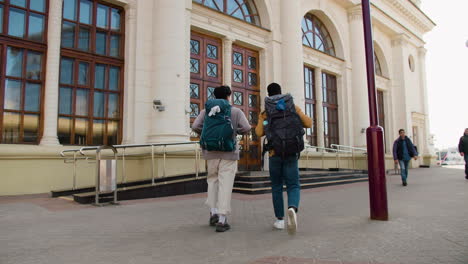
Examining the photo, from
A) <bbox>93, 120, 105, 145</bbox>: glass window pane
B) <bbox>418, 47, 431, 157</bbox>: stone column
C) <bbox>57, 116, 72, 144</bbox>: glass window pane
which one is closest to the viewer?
<bbox>57, 116, 72, 144</bbox>: glass window pane

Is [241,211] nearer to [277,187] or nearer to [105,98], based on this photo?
[277,187]

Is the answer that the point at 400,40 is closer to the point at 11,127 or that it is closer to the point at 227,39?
the point at 227,39

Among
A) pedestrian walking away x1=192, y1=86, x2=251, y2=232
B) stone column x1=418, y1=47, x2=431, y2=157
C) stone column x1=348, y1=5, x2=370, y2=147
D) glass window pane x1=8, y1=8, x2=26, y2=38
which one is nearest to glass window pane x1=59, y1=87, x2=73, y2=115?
glass window pane x1=8, y1=8, x2=26, y2=38

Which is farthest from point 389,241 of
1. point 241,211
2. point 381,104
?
point 381,104

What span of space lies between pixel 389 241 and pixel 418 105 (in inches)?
1149

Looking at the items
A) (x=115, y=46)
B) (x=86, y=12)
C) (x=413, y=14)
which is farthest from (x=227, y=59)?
(x=413, y=14)

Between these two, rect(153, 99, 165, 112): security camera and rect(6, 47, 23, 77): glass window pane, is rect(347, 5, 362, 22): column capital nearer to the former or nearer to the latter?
rect(153, 99, 165, 112): security camera

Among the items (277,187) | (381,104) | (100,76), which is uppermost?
(381,104)

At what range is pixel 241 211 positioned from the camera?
5.67m

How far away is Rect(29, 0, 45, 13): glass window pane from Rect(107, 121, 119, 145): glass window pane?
12.3ft

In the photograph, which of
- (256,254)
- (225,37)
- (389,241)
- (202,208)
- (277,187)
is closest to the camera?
(256,254)

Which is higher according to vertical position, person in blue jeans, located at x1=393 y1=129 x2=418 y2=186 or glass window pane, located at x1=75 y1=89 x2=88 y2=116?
glass window pane, located at x1=75 y1=89 x2=88 y2=116

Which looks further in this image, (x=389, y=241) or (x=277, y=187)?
(x=277, y=187)

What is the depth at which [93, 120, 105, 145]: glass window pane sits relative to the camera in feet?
34.0
